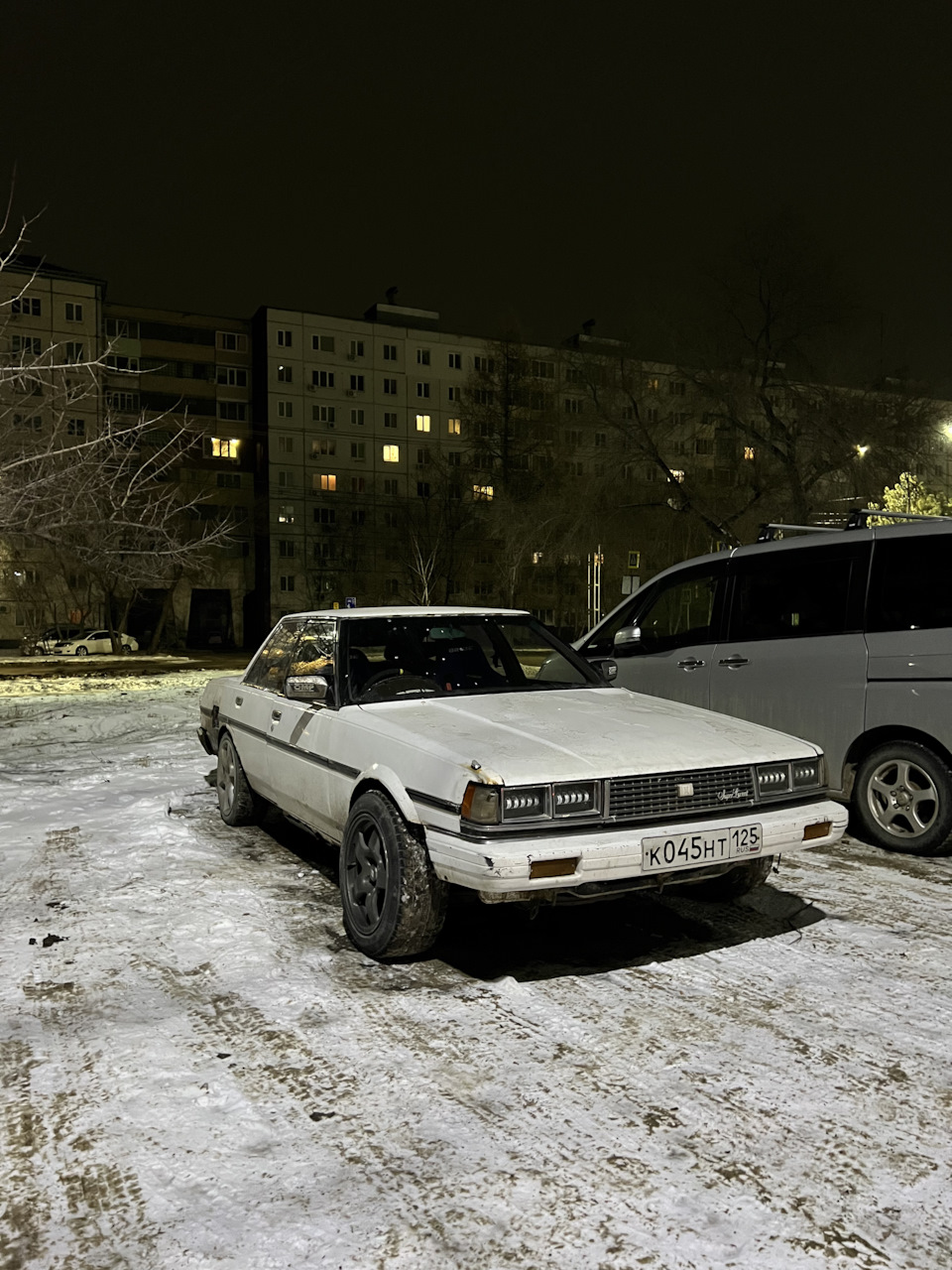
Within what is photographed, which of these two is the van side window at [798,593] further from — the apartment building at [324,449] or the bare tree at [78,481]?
the apartment building at [324,449]

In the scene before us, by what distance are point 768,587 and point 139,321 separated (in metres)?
66.4

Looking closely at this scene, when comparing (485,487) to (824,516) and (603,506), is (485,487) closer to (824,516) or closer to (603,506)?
(603,506)

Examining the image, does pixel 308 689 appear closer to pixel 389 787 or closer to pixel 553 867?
pixel 389 787

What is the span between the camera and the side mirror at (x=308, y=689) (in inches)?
191

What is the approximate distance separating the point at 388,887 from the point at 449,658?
5.78ft

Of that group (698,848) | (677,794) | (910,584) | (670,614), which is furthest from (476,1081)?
(670,614)

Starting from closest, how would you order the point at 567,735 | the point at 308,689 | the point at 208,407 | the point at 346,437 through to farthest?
the point at 567,735 < the point at 308,689 < the point at 208,407 < the point at 346,437

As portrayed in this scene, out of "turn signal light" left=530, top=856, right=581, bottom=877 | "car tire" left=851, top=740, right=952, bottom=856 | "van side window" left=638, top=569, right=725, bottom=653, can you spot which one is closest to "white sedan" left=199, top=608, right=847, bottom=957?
"turn signal light" left=530, top=856, right=581, bottom=877

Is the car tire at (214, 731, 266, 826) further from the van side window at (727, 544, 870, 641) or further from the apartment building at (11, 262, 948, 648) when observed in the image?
the apartment building at (11, 262, 948, 648)

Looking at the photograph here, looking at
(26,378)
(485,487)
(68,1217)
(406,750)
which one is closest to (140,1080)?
(68,1217)

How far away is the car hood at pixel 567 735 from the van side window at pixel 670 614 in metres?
2.41

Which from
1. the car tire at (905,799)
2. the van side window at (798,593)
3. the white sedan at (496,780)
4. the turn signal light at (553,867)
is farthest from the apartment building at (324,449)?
the turn signal light at (553,867)

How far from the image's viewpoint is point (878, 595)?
618 cm

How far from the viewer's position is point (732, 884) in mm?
5012
